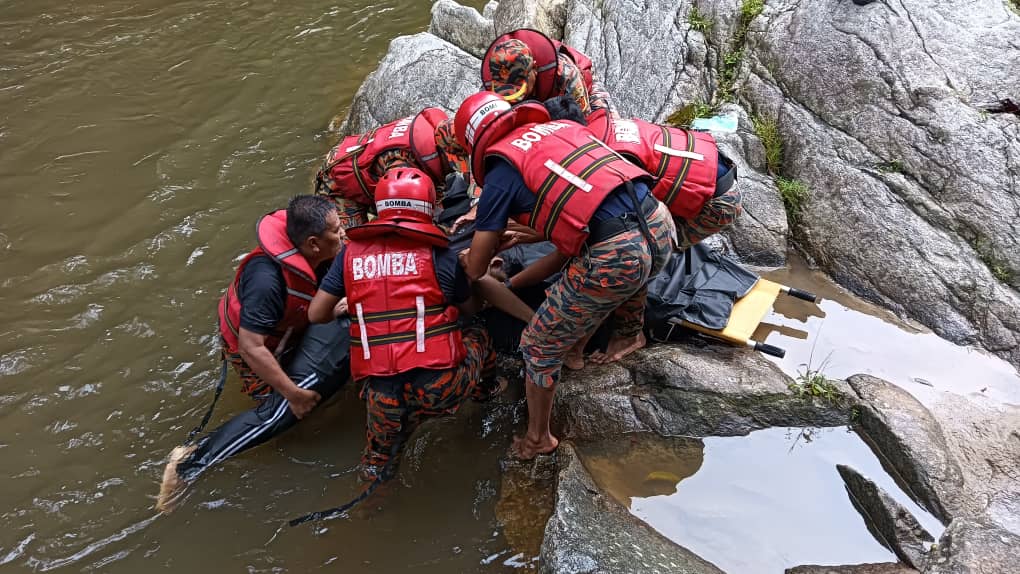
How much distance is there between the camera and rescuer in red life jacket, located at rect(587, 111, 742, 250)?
3.89 m

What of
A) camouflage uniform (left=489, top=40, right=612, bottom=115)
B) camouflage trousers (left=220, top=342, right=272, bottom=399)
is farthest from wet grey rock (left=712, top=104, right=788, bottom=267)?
camouflage trousers (left=220, top=342, right=272, bottom=399)

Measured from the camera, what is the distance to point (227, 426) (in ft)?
13.3

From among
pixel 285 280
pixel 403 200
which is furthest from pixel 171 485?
pixel 403 200

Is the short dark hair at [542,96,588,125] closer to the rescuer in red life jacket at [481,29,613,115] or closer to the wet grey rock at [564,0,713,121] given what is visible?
the rescuer in red life jacket at [481,29,613,115]

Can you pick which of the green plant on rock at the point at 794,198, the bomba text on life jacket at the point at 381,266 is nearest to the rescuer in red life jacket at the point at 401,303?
the bomba text on life jacket at the point at 381,266

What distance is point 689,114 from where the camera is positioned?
6.17 metres

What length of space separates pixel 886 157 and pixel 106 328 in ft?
19.8

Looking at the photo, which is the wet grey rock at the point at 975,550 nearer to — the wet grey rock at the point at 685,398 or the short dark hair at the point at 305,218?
the wet grey rock at the point at 685,398

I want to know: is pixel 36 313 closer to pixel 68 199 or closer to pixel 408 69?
pixel 68 199

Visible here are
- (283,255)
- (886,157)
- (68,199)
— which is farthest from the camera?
(68,199)

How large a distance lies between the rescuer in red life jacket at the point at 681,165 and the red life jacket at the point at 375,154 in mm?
1057

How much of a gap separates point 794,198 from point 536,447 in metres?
3.06

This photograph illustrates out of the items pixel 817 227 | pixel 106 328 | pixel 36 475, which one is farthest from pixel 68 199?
pixel 817 227

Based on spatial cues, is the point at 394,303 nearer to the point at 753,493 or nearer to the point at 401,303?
the point at 401,303
